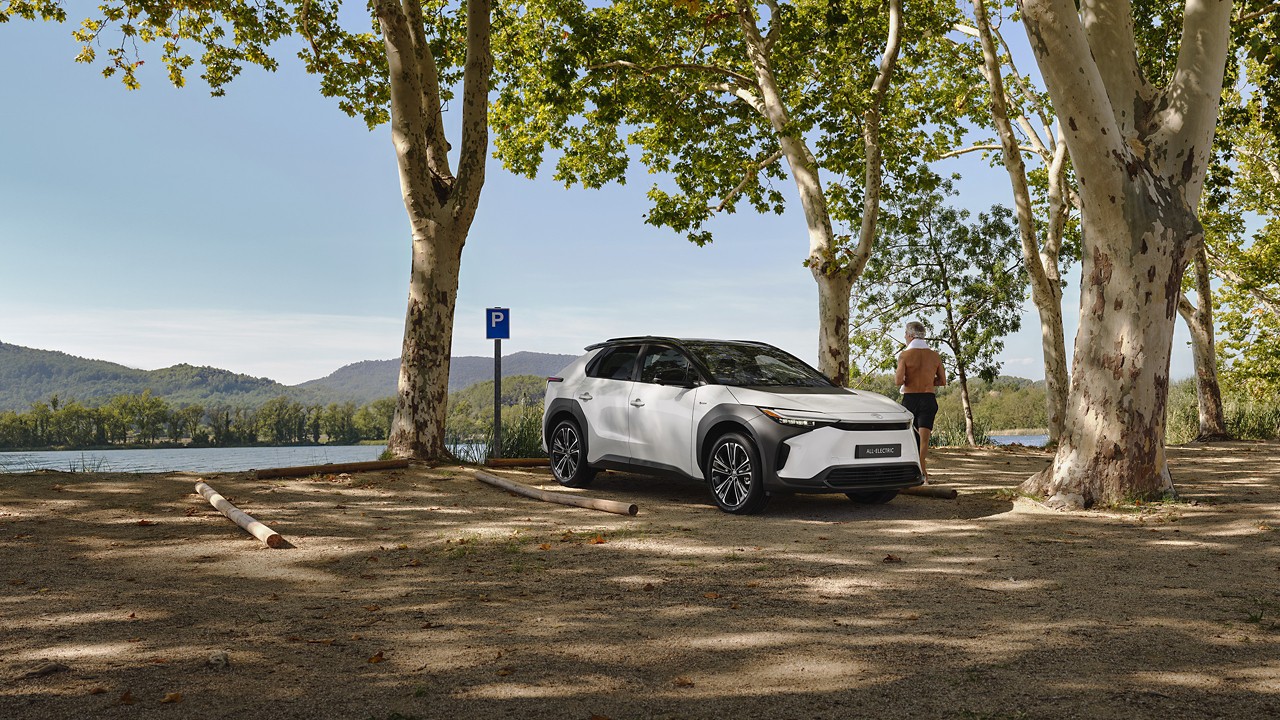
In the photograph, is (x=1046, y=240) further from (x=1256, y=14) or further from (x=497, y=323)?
(x=497, y=323)

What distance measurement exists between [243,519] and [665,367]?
4.69m

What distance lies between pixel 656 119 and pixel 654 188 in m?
1.67

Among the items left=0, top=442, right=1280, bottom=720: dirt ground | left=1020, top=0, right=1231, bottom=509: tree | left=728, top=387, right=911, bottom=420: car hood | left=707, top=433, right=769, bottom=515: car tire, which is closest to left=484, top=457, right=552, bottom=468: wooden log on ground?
left=0, top=442, right=1280, bottom=720: dirt ground

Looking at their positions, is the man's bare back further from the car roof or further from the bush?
the bush

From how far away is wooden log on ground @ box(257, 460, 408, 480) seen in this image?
12688 mm

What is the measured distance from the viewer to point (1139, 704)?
411 centimetres

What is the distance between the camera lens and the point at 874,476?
9516 millimetres

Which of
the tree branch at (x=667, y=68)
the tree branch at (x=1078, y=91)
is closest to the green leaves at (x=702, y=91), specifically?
the tree branch at (x=667, y=68)

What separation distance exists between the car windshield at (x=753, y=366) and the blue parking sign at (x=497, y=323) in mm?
5431

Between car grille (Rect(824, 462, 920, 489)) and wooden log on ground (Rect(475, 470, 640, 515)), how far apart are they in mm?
2073

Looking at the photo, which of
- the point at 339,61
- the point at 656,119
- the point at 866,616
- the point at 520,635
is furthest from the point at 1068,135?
the point at 339,61

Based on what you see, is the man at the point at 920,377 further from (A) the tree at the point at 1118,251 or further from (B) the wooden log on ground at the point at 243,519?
(B) the wooden log on ground at the point at 243,519

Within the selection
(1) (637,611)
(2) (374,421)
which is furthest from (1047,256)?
(2) (374,421)

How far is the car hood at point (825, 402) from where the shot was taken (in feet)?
30.9
